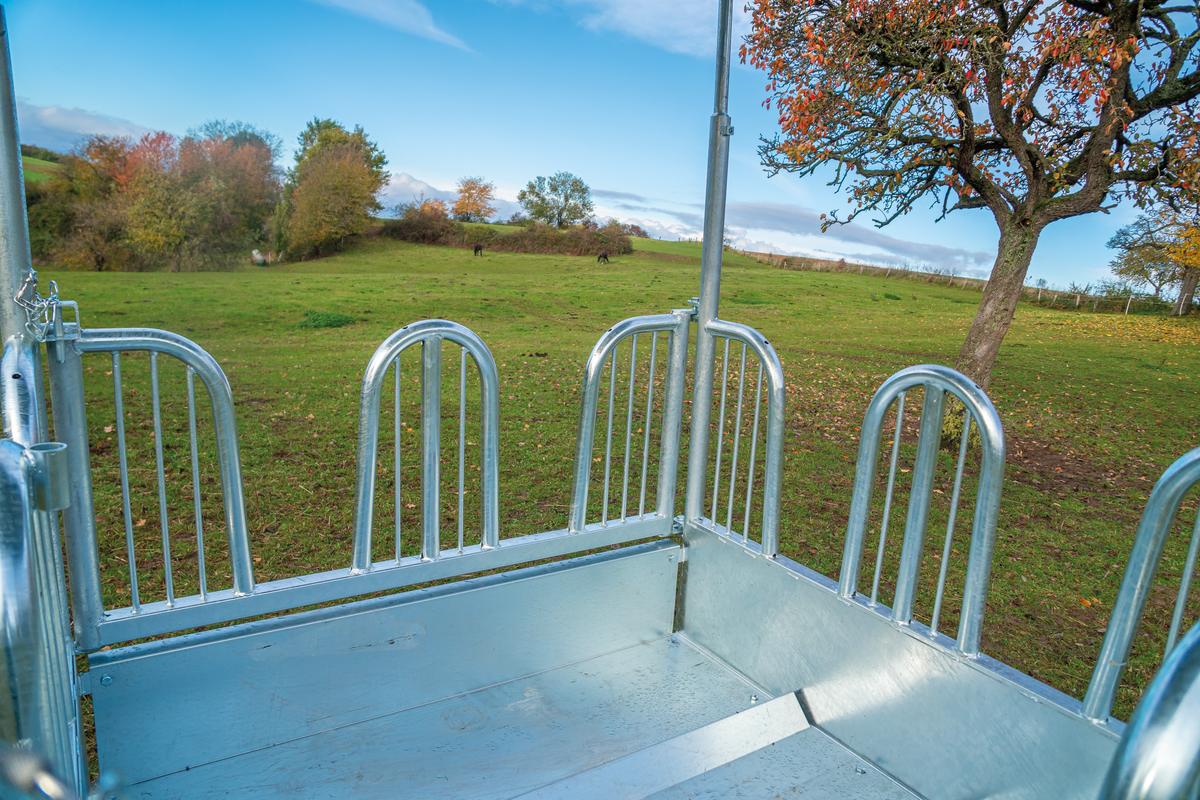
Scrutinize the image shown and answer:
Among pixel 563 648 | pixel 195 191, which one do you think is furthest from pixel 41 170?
pixel 563 648

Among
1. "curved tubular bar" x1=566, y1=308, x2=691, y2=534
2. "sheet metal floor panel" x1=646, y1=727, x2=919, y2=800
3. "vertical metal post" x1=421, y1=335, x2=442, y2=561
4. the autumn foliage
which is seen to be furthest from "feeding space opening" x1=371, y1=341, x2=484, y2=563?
the autumn foliage

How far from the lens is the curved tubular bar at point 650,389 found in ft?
7.39

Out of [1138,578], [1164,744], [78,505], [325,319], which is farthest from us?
[325,319]

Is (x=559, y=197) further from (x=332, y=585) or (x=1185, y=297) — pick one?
(x=1185, y=297)

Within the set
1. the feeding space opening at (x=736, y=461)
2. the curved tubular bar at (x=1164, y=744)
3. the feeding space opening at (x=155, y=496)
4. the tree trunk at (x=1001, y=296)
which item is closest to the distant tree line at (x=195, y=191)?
the feeding space opening at (x=155, y=496)

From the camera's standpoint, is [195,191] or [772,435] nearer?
[772,435]

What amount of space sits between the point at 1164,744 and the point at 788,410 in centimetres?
783

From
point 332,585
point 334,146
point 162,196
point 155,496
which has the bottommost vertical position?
point 155,496

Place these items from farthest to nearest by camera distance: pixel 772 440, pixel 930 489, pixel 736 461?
1. pixel 736 461
2. pixel 772 440
3. pixel 930 489

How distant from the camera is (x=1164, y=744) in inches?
20.8

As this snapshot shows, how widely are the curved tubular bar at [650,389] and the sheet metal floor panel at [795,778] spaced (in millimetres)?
833

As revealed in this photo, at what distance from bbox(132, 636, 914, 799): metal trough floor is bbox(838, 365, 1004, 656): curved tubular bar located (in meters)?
0.46

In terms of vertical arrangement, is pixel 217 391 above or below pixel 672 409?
above

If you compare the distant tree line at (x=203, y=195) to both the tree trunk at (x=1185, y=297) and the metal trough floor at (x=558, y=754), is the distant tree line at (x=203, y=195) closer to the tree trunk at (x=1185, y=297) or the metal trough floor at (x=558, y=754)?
the metal trough floor at (x=558, y=754)
